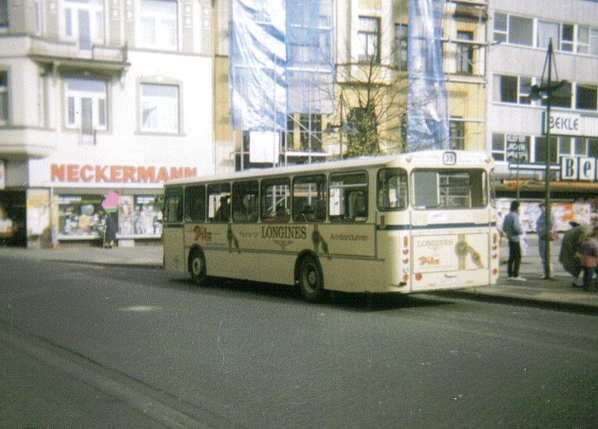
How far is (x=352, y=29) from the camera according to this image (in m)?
34.2

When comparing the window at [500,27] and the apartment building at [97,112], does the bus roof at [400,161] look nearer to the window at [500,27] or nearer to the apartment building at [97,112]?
the apartment building at [97,112]

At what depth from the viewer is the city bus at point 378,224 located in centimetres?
1213

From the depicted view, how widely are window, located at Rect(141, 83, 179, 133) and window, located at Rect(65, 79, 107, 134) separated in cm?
180

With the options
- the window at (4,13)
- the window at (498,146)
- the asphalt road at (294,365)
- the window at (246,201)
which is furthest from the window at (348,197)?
the window at (498,146)

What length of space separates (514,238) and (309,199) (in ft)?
17.0

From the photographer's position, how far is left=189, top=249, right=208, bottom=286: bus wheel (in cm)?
1773

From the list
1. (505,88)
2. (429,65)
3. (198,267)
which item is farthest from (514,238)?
(505,88)

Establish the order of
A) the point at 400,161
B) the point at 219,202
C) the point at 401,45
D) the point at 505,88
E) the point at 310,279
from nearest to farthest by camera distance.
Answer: the point at 400,161, the point at 310,279, the point at 219,202, the point at 401,45, the point at 505,88

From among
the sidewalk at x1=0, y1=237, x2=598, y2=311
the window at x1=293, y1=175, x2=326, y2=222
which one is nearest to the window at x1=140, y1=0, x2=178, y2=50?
the sidewalk at x1=0, y1=237, x2=598, y2=311

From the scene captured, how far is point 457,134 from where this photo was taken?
36812 mm

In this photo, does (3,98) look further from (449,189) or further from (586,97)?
(586,97)

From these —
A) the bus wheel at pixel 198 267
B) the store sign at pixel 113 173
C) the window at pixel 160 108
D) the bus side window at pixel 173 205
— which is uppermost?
the window at pixel 160 108

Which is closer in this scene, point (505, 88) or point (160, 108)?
point (160, 108)

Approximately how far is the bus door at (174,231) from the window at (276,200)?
403cm
